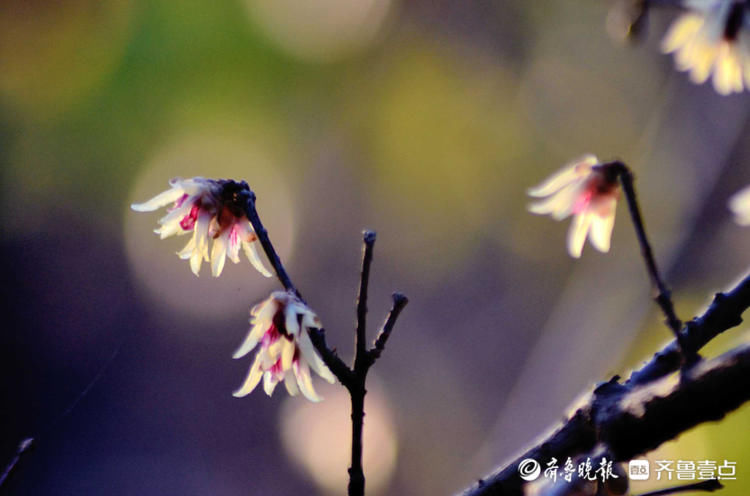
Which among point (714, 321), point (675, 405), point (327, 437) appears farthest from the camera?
point (327, 437)

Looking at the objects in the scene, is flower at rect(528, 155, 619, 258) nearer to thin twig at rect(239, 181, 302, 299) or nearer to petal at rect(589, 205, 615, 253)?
petal at rect(589, 205, 615, 253)

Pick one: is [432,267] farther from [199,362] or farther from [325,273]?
[199,362]

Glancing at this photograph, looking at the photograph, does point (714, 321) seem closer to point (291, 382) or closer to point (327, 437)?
point (291, 382)

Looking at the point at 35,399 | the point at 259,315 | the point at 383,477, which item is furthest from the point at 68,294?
the point at 259,315

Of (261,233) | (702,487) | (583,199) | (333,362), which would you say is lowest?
(702,487)

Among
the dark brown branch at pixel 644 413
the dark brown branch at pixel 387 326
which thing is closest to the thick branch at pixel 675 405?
the dark brown branch at pixel 644 413

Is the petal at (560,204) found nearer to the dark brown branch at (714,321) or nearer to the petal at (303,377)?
the dark brown branch at (714,321)

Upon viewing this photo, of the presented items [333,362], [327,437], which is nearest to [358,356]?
[333,362]
